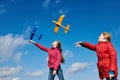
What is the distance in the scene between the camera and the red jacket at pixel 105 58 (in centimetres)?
1183

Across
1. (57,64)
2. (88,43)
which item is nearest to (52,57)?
(57,64)

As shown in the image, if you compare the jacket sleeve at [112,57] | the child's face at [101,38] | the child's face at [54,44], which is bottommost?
the jacket sleeve at [112,57]

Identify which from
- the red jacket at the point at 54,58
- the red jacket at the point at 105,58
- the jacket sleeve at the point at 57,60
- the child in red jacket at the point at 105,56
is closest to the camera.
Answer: the child in red jacket at the point at 105,56

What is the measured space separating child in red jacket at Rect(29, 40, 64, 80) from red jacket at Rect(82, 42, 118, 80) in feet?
12.3

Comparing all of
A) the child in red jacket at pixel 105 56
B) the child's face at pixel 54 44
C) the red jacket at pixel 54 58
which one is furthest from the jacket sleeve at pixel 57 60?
the child in red jacket at pixel 105 56

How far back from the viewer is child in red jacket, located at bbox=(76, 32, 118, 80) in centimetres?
1170

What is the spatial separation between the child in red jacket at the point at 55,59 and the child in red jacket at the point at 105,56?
12.0 ft

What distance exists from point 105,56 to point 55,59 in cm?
449

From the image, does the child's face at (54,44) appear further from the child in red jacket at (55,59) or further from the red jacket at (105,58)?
the red jacket at (105,58)

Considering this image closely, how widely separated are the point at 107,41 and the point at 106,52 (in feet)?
1.63

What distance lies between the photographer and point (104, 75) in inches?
475

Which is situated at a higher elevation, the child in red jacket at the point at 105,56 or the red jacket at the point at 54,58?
the red jacket at the point at 54,58

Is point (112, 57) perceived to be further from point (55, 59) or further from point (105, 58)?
point (55, 59)

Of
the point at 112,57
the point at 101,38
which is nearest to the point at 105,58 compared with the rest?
the point at 112,57
